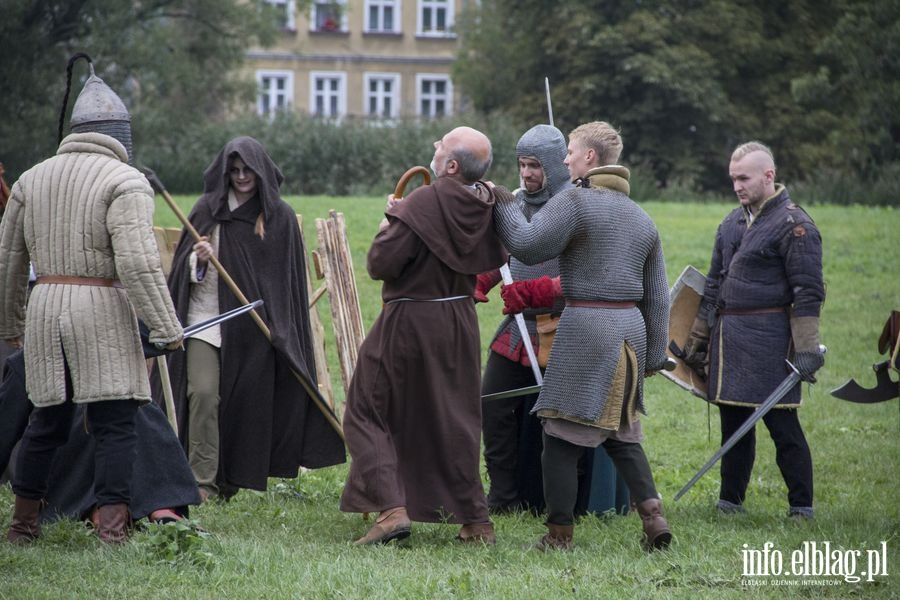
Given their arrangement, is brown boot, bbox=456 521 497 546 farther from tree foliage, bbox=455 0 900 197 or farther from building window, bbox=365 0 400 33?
building window, bbox=365 0 400 33

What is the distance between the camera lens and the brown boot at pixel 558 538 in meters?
Result: 5.77

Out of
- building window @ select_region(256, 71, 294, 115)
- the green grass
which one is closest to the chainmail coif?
the green grass

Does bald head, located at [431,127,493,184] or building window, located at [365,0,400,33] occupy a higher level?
building window, located at [365,0,400,33]

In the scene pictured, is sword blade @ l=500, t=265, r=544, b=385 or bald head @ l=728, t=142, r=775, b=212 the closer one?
sword blade @ l=500, t=265, r=544, b=385

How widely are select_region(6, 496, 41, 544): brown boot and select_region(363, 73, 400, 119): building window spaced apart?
41.0 metres

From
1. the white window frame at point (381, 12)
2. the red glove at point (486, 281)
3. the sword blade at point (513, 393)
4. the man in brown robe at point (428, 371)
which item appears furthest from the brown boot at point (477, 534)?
the white window frame at point (381, 12)

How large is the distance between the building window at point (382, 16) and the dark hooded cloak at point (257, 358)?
4004cm

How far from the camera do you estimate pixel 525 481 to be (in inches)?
270

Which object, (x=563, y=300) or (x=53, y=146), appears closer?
(x=563, y=300)

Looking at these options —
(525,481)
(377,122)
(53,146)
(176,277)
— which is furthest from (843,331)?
(377,122)

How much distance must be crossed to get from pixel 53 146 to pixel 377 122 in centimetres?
1568

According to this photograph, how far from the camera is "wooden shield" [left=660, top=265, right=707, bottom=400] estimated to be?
7.02 metres

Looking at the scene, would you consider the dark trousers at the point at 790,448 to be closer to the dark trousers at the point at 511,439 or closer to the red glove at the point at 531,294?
the dark trousers at the point at 511,439

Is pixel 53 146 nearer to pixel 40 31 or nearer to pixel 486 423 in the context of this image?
pixel 40 31
